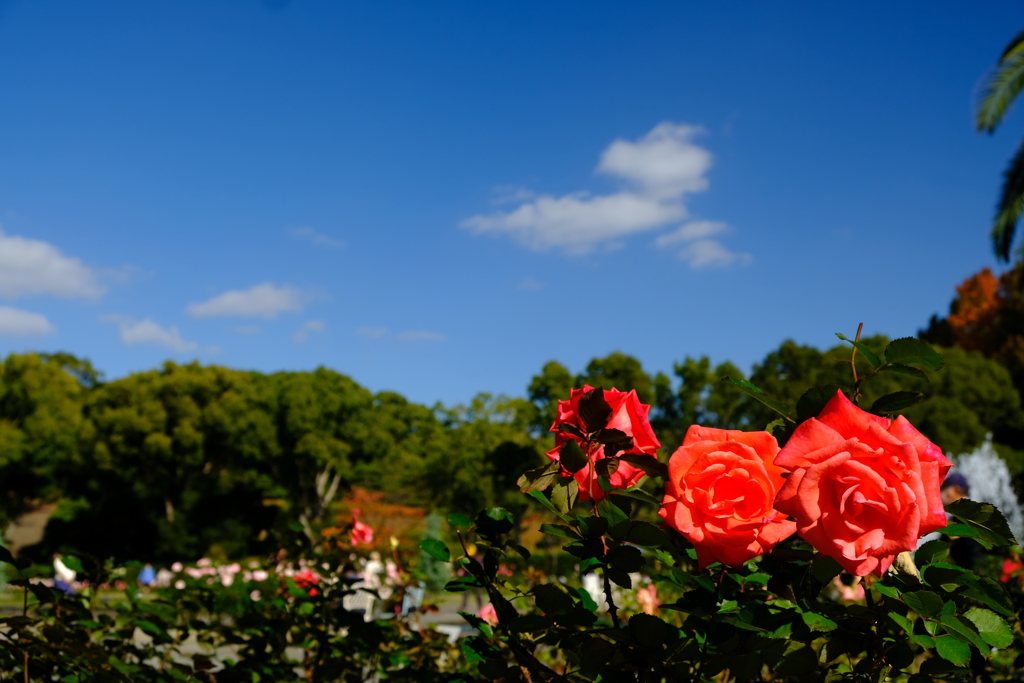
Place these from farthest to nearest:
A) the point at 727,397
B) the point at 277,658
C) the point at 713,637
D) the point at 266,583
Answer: the point at 727,397, the point at 266,583, the point at 277,658, the point at 713,637

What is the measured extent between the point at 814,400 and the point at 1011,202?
48.7ft

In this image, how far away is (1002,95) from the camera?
1230cm

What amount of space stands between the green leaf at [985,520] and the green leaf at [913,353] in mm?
197

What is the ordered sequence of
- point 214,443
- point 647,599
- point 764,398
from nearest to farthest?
point 764,398 → point 647,599 → point 214,443

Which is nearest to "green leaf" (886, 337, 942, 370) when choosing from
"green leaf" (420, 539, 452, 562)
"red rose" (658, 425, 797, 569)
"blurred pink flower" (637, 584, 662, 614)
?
"red rose" (658, 425, 797, 569)

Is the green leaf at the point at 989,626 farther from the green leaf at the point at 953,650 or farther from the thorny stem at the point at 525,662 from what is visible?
the thorny stem at the point at 525,662

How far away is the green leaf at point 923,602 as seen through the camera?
1.01 m

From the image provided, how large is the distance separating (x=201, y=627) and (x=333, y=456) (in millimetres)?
29000

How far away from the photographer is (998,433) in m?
28.0

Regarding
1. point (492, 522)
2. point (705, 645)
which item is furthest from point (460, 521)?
point (705, 645)

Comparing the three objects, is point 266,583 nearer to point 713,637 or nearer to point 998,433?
point 713,637

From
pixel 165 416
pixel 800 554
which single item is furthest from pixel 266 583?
pixel 165 416

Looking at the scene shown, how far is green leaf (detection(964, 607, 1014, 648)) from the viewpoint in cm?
103

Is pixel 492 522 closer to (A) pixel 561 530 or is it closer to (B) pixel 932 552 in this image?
(A) pixel 561 530
